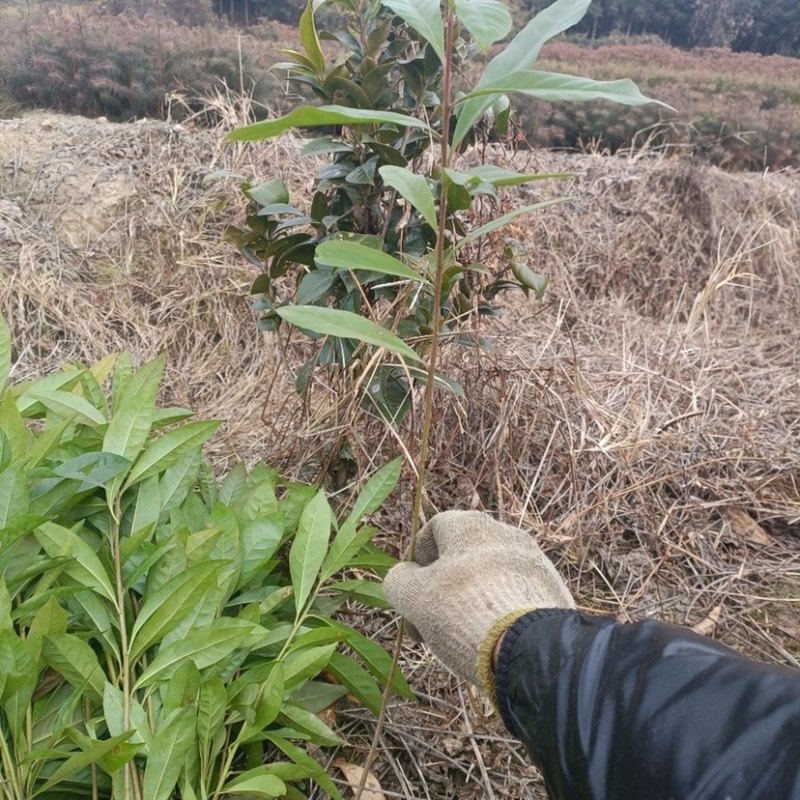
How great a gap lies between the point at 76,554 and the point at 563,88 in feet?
2.85

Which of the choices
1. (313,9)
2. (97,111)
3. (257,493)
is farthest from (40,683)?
(97,111)

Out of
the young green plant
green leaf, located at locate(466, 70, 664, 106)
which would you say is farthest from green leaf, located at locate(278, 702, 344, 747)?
green leaf, located at locate(466, 70, 664, 106)

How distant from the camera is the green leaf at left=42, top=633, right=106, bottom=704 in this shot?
2.70 feet

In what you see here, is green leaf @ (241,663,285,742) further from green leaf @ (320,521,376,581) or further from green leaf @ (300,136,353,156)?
green leaf @ (300,136,353,156)

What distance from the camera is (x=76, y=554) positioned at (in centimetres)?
94

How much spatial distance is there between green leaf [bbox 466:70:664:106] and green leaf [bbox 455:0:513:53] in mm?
55

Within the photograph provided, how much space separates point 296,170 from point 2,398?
2.14m

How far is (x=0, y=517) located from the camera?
93 cm

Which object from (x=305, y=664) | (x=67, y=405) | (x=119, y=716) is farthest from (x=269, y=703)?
(x=67, y=405)

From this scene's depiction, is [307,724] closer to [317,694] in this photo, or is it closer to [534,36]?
[317,694]

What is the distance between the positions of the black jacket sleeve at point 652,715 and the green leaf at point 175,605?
0.43 metres

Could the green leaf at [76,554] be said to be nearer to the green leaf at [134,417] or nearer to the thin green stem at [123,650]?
the thin green stem at [123,650]

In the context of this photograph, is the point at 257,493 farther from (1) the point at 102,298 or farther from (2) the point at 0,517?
(1) the point at 102,298

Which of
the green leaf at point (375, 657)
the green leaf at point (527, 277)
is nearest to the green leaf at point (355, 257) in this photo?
the green leaf at point (375, 657)
